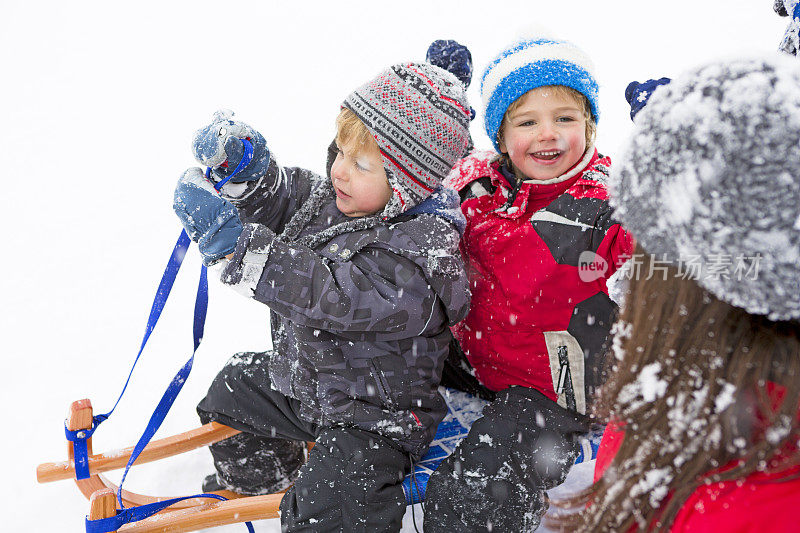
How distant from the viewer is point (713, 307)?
705 millimetres

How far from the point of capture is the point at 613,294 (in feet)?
4.56

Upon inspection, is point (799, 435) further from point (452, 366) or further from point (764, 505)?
point (452, 366)

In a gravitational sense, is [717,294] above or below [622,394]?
above

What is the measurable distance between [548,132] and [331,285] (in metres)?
0.68

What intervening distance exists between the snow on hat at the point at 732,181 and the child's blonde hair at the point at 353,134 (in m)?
0.90

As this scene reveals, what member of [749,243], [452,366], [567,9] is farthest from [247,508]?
[567,9]

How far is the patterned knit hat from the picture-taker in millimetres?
1462

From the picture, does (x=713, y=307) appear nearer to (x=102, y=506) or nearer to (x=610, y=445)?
(x=610, y=445)

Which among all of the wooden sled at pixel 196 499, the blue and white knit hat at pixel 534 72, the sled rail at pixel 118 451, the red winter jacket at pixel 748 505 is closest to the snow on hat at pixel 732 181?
the red winter jacket at pixel 748 505

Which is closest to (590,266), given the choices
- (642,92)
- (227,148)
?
(642,92)

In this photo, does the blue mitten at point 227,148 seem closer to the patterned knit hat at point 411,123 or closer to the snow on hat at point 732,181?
the patterned knit hat at point 411,123

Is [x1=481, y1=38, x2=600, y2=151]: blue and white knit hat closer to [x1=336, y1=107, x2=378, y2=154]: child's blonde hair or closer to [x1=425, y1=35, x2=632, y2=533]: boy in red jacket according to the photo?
[x1=425, y1=35, x2=632, y2=533]: boy in red jacket

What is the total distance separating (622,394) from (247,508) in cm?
→ 111

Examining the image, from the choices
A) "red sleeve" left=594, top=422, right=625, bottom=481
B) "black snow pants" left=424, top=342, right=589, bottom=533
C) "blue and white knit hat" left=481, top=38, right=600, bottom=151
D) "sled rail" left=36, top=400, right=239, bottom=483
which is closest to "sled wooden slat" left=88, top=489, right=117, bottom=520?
"sled rail" left=36, top=400, right=239, bottom=483
